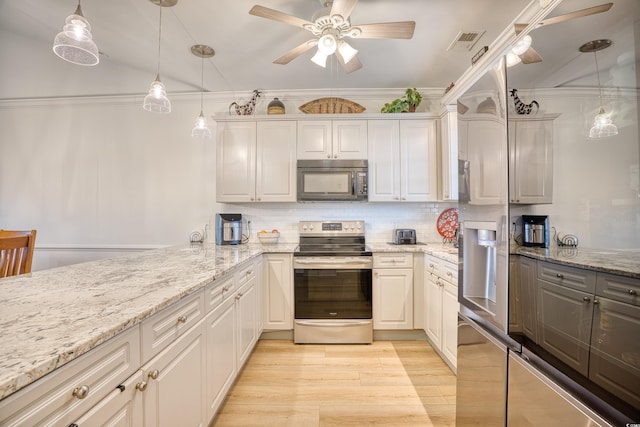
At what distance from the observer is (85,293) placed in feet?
3.56

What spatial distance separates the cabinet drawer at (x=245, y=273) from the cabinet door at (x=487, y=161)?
1.60 meters

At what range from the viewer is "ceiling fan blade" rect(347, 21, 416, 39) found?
5.74ft

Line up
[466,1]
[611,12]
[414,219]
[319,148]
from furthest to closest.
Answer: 1. [414,219]
2. [319,148]
3. [466,1]
4. [611,12]

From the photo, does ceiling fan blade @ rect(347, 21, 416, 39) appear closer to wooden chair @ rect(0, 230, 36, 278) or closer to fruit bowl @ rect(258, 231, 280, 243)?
fruit bowl @ rect(258, 231, 280, 243)

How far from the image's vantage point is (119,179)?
135 inches

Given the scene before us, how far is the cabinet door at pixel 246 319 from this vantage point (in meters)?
1.99

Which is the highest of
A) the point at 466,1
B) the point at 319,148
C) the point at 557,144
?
the point at 466,1

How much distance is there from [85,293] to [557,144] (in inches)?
65.3

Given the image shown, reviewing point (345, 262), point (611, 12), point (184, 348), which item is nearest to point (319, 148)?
point (345, 262)

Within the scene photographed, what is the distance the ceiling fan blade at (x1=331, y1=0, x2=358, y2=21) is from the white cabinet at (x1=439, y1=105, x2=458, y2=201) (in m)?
1.64

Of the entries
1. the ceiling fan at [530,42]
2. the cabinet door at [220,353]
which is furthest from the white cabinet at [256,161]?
the ceiling fan at [530,42]

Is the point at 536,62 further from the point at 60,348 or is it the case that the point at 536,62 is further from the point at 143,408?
the point at 143,408

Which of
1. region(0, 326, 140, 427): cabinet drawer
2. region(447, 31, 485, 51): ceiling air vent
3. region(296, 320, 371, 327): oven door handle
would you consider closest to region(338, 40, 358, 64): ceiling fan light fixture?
region(447, 31, 485, 51): ceiling air vent

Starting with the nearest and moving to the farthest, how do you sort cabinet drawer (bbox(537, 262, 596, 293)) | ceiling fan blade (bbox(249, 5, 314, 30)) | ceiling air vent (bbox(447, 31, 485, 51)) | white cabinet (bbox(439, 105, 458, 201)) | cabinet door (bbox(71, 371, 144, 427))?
cabinet drawer (bbox(537, 262, 596, 293)) < cabinet door (bbox(71, 371, 144, 427)) < ceiling fan blade (bbox(249, 5, 314, 30)) < ceiling air vent (bbox(447, 31, 485, 51)) < white cabinet (bbox(439, 105, 458, 201))
